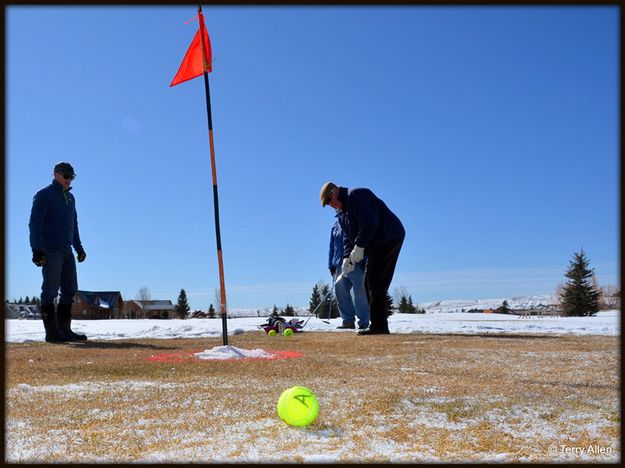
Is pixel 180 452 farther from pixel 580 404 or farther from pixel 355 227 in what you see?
pixel 355 227

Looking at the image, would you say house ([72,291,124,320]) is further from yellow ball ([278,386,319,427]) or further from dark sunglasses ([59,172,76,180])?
yellow ball ([278,386,319,427])

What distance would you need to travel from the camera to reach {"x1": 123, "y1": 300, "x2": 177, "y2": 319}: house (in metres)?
53.8

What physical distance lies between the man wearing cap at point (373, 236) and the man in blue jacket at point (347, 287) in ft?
3.34

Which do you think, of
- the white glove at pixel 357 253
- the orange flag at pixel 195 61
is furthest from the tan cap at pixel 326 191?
the orange flag at pixel 195 61

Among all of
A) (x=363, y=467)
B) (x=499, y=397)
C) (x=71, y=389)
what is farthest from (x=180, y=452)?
(x=499, y=397)

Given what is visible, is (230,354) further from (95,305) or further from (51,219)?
(95,305)

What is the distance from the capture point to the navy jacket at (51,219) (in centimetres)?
769

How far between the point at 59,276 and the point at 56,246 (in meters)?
0.49

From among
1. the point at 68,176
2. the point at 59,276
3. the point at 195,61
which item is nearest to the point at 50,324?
the point at 59,276

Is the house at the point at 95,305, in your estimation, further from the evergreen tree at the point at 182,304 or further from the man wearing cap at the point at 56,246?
the man wearing cap at the point at 56,246

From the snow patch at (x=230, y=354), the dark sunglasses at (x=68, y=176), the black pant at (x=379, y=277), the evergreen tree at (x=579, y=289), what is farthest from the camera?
the evergreen tree at (x=579, y=289)

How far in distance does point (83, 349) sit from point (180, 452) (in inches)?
190

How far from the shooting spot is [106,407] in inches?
120

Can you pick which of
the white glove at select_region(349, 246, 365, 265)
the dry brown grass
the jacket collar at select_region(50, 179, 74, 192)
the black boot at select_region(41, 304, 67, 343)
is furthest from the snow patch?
the jacket collar at select_region(50, 179, 74, 192)
